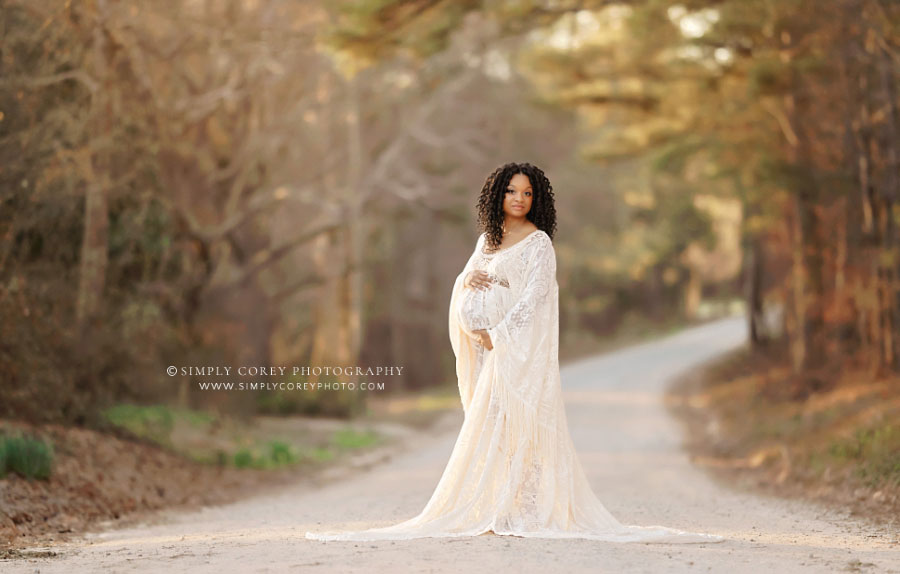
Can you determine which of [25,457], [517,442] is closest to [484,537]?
[517,442]

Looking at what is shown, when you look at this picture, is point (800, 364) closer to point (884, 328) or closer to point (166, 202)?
point (884, 328)

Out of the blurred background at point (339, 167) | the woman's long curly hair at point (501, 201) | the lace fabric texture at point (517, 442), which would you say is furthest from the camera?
the blurred background at point (339, 167)

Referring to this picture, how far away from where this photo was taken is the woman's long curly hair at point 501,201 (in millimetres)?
7750

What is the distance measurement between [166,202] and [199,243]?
3649 millimetres

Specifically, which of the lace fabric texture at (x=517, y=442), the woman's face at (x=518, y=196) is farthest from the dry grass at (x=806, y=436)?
the woman's face at (x=518, y=196)

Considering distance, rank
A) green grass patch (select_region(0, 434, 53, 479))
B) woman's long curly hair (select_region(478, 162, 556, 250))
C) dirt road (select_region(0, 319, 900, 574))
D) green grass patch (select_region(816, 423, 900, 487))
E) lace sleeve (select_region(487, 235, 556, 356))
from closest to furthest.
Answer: dirt road (select_region(0, 319, 900, 574)) → lace sleeve (select_region(487, 235, 556, 356)) → woman's long curly hair (select_region(478, 162, 556, 250)) → green grass patch (select_region(0, 434, 53, 479)) → green grass patch (select_region(816, 423, 900, 487))

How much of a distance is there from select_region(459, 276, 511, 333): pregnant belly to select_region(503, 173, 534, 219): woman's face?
1.66 ft

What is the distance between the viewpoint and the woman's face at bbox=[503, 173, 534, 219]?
7.69 metres

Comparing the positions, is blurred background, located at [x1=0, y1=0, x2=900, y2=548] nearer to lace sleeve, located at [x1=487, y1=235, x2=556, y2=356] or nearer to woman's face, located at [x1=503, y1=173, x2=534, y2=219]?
lace sleeve, located at [x1=487, y1=235, x2=556, y2=356]

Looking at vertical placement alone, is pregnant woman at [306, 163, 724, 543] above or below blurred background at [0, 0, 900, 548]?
below

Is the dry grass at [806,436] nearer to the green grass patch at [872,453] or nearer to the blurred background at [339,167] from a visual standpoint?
the green grass patch at [872,453]

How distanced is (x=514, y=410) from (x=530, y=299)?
0.74 metres

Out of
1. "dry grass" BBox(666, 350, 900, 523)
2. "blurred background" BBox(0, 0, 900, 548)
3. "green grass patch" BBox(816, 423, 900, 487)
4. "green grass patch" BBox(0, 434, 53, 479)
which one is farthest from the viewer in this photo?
"blurred background" BBox(0, 0, 900, 548)

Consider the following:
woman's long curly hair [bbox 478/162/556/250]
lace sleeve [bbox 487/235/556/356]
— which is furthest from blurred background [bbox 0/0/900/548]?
woman's long curly hair [bbox 478/162/556/250]
